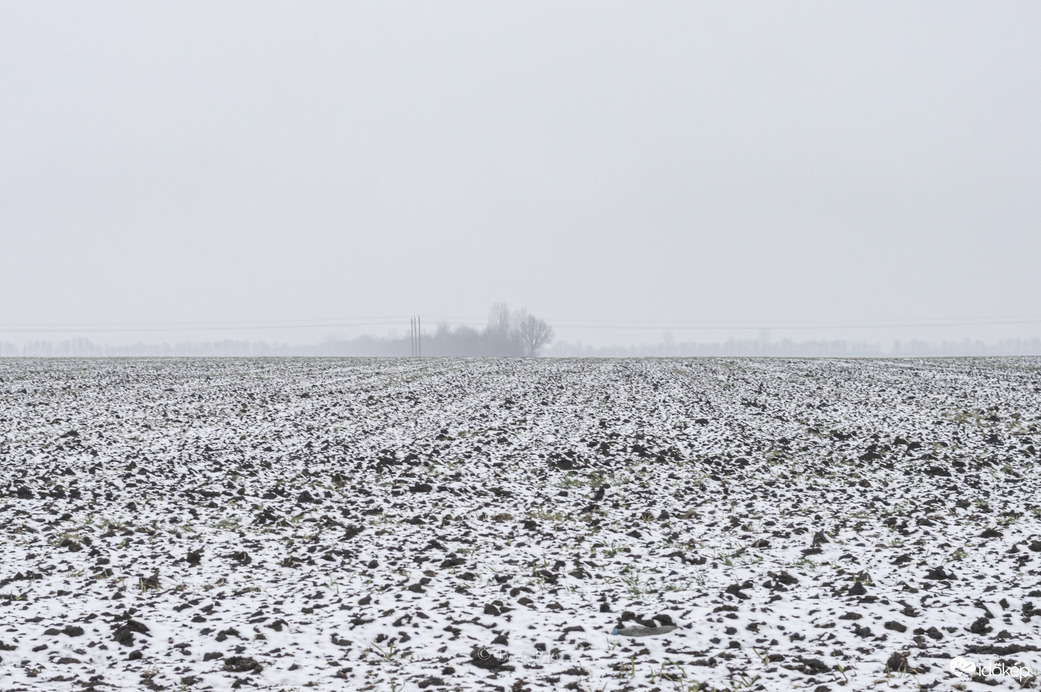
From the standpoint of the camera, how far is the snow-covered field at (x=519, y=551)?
535 centimetres

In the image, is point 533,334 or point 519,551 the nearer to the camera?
point 519,551

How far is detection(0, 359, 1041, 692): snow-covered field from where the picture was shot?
17.6ft

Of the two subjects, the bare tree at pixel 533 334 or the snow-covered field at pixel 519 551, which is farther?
the bare tree at pixel 533 334

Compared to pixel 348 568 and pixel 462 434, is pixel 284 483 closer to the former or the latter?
pixel 348 568

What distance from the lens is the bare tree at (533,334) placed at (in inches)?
5748

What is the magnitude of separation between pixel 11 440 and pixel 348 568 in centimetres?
1119

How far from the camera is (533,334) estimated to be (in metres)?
147

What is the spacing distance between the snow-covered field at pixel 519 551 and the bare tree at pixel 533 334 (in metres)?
128

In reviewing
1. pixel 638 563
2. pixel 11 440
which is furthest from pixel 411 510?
pixel 11 440

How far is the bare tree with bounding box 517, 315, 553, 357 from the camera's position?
14600 centimetres

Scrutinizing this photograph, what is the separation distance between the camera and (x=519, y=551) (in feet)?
26.9

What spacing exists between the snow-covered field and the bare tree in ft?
420

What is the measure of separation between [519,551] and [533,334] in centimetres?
13856

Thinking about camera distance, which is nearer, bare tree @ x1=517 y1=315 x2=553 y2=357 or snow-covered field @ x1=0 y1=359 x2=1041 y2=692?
snow-covered field @ x1=0 y1=359 x2=1041 y2=692
